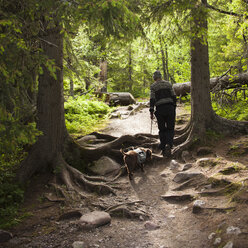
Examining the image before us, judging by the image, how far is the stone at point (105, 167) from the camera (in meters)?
7.75

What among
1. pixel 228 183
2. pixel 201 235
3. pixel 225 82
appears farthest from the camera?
pixel 225 82

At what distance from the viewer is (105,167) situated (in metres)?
7.88

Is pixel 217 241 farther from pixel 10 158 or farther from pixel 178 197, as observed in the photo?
pixel 10 158

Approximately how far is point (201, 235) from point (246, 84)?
9474 mm

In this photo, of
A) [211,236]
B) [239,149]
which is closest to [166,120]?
[239,149]

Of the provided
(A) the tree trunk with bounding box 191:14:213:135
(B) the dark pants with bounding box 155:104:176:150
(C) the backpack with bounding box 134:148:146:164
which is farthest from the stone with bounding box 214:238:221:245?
(A) the tree trunk with bounding box 191:14:213:135

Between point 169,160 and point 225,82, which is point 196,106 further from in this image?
point 225,82

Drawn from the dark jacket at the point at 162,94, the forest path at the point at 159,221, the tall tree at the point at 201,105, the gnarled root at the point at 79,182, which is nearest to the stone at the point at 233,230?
the forest path at the point at 159,221

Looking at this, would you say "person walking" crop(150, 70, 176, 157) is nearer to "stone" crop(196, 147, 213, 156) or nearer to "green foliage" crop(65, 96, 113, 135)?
"stone" crop(196, 147, 213, 156)

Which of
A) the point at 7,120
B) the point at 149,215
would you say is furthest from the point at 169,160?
the point at 7,120

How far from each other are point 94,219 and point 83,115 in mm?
8936

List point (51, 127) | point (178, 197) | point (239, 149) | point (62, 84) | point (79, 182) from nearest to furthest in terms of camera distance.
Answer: point (178, 197), point (79, 182), point (51, 127), point (62, 84), point (239, 149)

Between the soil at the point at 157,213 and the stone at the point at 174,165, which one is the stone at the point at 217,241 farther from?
the stone at the point at 174,165

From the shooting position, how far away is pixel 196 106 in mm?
8398
